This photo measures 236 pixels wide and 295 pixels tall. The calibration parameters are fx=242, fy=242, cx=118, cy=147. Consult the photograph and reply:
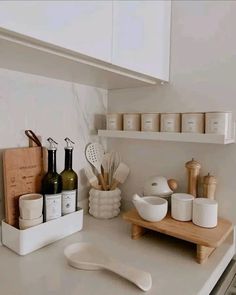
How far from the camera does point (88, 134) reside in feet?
3.62

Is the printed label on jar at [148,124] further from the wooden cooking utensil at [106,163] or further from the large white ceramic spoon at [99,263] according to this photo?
the large white ceramic spoon at [99,263]

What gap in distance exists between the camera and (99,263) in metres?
0.66

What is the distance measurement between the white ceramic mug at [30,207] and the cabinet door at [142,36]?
1.60 feet

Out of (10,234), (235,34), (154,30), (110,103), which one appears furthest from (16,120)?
(235,34)

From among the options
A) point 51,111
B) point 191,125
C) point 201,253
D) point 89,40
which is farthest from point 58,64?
point 201,253

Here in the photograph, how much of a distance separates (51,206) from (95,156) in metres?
0.37

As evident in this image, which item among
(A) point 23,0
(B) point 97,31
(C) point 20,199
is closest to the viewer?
(A) point 23,0

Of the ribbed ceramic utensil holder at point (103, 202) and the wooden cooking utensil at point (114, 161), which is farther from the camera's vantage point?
the wooden cooking utensil at point (114, 161)

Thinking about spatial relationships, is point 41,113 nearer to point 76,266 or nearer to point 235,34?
point 76,266

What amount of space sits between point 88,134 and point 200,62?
0.55 m

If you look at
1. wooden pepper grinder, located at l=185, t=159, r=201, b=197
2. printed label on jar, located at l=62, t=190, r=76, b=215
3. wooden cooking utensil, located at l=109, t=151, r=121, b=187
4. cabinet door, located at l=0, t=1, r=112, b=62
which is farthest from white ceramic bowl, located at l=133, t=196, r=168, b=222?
cabinet door, located at l=0, t=1, r=112, b=62

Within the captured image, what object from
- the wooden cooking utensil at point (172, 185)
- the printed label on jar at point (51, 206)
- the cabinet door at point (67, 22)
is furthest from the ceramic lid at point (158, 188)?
the cabinet door at point (67, 22)

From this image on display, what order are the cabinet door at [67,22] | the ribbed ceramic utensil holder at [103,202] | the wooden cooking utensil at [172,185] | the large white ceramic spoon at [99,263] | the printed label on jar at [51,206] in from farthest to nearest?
the ribbed ceramic utensil holder at [103,202], the wooden cooking utensil at [172,185], the printed label on jar at [51,206], the large white ceramic spoon at [99,263], the cabinet door at [67,22]

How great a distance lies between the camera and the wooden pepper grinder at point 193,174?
87 cm
